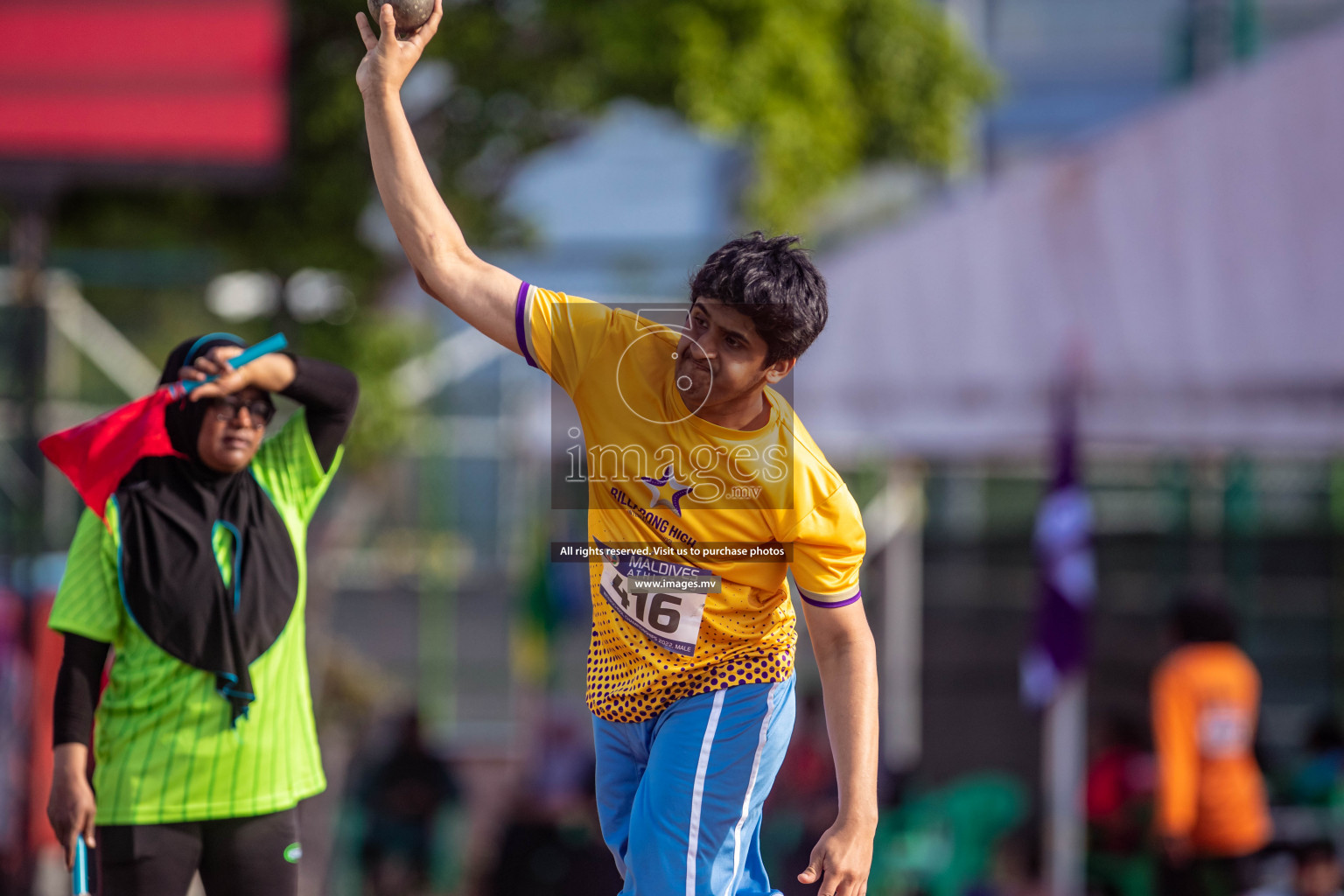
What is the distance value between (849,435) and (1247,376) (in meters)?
1.86

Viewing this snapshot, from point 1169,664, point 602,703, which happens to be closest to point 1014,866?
point 1169,664

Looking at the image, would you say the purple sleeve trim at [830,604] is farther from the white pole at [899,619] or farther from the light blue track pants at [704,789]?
the white pole at [899,619]

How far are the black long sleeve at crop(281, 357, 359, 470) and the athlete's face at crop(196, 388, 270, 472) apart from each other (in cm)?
11

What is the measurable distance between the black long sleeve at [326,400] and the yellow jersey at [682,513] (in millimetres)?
641

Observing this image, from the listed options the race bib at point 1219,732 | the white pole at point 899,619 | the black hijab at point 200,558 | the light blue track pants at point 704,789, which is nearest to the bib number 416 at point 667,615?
A: the light blue track pants at point 704,789

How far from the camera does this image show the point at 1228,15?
32.1 feet

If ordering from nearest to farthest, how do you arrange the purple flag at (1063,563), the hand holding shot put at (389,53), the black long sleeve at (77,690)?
the hand holding shot put at (389,53), the black long sleeve at (77,690), the purple flag at (1063,563)

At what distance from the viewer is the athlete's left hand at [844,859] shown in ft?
7.55

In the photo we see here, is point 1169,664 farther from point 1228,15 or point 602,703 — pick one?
point 1228,15

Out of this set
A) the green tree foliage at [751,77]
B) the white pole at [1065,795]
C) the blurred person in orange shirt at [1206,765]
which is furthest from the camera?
the green tree foliage at [751,77]

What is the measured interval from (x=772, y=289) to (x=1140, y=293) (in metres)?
3.28

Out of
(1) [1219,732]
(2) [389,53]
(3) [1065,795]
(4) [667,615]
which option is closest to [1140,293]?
(1) [1219,732]

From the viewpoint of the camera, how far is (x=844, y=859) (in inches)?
90.7

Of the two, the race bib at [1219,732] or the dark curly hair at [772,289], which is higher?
the dark curly hair at [772,289]
